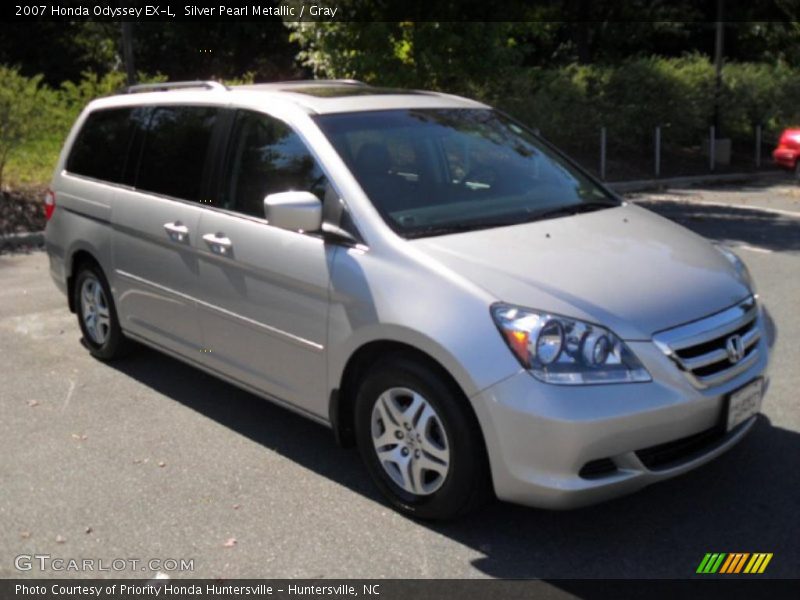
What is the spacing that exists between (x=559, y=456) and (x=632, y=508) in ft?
2.73

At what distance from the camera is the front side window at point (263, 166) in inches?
179

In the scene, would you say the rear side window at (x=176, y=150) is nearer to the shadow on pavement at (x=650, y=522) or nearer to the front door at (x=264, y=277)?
the front door at (x=264, y=277)

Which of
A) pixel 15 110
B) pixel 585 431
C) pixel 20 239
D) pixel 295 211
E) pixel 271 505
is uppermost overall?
pixel 15 110

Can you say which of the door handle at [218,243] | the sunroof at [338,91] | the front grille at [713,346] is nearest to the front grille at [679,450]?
the front grille at [713,346]

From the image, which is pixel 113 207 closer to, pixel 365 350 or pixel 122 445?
pixel 122 445

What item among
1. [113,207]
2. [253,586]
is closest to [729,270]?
[253,586]

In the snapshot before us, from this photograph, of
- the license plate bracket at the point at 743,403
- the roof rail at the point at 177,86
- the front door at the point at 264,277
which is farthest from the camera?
the roof rail at the point at 177,86

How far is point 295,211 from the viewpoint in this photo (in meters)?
4.18

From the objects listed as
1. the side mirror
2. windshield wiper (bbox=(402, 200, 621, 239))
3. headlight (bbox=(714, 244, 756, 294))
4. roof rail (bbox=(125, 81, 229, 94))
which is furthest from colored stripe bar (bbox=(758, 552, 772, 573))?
roof rail (bbox=(125, 81, 229, 94))

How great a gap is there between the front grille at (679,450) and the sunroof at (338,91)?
2464 millimetres

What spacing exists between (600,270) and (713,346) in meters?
0.53

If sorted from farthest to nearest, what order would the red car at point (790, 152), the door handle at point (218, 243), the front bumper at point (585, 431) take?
the red car at point (790, 152) → the door handle at point (218, 243) → the front bumper at point (585, 431)

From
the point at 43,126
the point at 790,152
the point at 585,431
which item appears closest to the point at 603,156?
the point at 790,152

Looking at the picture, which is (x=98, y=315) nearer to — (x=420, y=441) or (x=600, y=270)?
(x=420, y=441)
